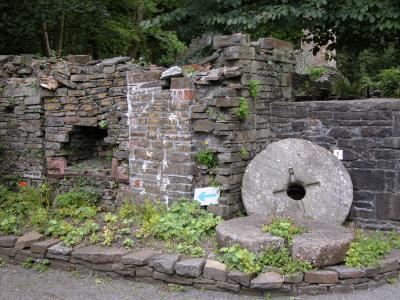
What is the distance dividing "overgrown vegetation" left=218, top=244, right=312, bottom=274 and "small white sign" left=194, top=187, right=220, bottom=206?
120 cm

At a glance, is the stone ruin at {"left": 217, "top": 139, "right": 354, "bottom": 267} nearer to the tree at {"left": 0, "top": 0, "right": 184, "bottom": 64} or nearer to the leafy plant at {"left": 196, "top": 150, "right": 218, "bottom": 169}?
the leafy plant at {"left": 196, "top": 150, "right": 218, "bottom": 169}

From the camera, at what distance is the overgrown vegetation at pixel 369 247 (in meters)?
4.72

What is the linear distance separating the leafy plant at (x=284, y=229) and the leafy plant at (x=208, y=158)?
1.24 m

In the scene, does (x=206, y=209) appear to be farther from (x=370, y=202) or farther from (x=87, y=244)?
(x=370, y=202)

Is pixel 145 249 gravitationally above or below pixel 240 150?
below

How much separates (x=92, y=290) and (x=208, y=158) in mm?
2110

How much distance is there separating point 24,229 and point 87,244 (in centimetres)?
Answer: 115

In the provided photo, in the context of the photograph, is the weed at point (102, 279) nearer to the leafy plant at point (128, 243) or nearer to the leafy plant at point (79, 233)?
the leafy plant at point (128, 243)

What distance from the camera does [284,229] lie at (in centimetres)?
489

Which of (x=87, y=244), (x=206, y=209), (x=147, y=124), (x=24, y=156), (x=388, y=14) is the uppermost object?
(x=388, y=14)

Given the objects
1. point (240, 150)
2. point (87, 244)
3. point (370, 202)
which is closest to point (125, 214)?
point (87, 244)

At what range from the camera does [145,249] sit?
5.38 m

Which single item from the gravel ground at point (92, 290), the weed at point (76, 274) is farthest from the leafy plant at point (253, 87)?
the weed at point (76, 274)

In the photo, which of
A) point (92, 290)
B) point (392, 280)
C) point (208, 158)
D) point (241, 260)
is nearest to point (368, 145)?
point (392, 280)
